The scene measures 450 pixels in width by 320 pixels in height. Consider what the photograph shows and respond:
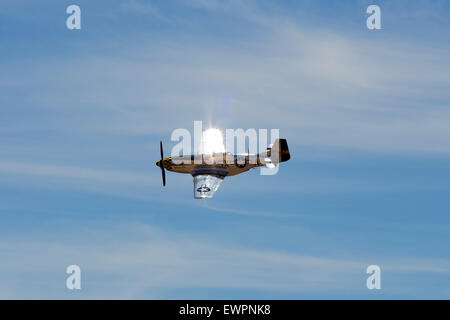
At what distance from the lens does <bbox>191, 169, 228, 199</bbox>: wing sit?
89.8 metres

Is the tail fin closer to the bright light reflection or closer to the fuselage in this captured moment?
the fuselage

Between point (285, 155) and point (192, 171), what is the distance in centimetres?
1572

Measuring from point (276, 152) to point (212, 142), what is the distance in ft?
39.5

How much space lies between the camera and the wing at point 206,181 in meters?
89.8

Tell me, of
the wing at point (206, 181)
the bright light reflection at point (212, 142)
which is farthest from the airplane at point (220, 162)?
the bright light reflection at point (212, 142)

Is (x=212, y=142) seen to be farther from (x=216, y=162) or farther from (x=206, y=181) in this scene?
(x=206, y=181)

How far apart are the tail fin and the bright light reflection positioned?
27.0ft

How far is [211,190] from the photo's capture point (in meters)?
91.3

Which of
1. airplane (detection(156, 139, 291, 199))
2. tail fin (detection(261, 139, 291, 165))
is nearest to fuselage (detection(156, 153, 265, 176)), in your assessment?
airplane (detection(156, 139, 291, 199))

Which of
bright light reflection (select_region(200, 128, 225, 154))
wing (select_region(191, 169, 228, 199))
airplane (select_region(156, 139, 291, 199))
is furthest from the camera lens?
bright light reflection (select_region(200, 128, 225, 154))

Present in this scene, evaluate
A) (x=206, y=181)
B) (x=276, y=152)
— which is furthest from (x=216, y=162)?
(x=276, y=152)
